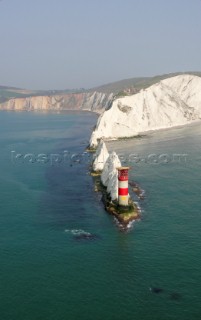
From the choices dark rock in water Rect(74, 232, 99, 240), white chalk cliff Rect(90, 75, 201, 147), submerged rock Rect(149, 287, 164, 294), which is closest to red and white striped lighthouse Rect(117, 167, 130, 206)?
dark rock in water Rect(74, 232, 99, 240)

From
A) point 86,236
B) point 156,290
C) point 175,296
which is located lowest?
point 175,296

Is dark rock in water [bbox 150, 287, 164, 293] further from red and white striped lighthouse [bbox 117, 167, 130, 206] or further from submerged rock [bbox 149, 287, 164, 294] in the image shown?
red and white striped lighthouse [bbox 117, 167, 130, 206]

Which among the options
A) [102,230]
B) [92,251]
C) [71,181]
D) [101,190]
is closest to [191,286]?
[92,251]

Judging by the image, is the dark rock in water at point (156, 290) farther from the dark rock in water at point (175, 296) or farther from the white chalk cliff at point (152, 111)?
the white chalk cliff at point (152, 111)

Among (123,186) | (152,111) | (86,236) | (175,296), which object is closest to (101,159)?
(123,186)

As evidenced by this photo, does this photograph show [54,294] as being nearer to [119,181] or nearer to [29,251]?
[29,251]

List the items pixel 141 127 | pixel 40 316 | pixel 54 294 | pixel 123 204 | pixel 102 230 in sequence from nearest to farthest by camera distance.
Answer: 1. pixel 40 316
2. pixel 54 294
3. pixel 102 230
4. pixel 123 204
5. pixel 141 127

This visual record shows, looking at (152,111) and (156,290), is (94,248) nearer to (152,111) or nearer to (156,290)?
(156,290)
